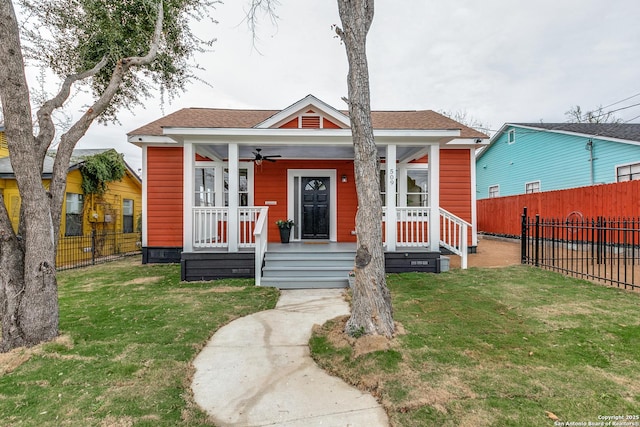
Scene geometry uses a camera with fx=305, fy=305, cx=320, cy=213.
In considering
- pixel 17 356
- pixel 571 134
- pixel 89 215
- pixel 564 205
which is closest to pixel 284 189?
pixel 17 356

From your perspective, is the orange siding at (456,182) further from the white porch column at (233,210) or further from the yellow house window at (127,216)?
the yellow house window at (127,216)

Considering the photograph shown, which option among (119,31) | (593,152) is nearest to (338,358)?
(119,31)

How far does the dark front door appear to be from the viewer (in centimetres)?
928

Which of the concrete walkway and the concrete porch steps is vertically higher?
the concrete porch steps

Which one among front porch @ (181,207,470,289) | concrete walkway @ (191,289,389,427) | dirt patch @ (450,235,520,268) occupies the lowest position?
concrete walkway @ (191,289,389,427)

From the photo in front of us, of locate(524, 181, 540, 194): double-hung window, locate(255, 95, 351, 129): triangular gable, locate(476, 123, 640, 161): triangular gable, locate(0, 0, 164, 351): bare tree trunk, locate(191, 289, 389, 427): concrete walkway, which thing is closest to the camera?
locate(191, 289, 389, 427): concrete walkway

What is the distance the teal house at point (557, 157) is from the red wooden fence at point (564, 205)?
94.1 inches

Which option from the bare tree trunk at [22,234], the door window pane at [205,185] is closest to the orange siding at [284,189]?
the door window pane at [205,185]

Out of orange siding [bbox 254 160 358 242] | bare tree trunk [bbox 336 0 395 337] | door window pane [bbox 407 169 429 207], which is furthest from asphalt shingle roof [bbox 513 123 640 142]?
bare tree trunk [bbox 336 0 395 337]

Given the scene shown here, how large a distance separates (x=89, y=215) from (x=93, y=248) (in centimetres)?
249

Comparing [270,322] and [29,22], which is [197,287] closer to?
[270,322]

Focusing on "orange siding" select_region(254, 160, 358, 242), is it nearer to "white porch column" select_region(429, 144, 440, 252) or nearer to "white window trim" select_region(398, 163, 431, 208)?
"white window trim" select_region(398, 163, 431, 208)

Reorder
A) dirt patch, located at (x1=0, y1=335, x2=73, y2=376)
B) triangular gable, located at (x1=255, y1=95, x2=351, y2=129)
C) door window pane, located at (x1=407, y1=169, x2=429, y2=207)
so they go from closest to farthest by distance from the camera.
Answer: dirt patch, located at (x1=0, y1=335, x2=73, y2=376) → triangular gable, located at (x1=255, y1=95, x2=351, y2=129) → door window pane, located at (x1=407, y1=169, x2=429, y2=207)

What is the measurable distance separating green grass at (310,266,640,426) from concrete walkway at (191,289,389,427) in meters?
0.18
